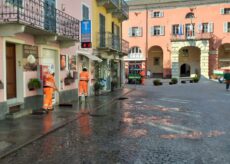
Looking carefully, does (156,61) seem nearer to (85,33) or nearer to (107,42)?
(107,42)

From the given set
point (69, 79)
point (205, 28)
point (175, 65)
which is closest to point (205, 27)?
point (205, 28)

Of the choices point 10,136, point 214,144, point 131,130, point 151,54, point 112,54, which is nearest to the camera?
point 214,144

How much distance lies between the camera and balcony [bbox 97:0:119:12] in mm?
22223

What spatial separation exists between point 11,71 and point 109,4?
41.6ft

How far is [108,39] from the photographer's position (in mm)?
23562

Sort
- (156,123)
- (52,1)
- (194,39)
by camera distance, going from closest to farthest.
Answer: (156,123) → (52,1) → (194,39)

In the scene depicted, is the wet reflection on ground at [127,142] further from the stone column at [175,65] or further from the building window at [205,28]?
the building window at [205,28]

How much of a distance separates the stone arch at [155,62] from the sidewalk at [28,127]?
143 ft

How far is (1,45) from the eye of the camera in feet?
37.1

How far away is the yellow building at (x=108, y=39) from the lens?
72.4 ft

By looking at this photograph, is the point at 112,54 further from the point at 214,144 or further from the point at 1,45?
the point at 214,144

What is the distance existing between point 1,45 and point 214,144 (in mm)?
Result: 7486

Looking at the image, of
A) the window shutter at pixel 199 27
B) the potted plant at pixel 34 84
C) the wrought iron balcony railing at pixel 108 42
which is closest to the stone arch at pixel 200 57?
the window shutter at pixel 199 27

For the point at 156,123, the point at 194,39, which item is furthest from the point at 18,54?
the point at 194,39
